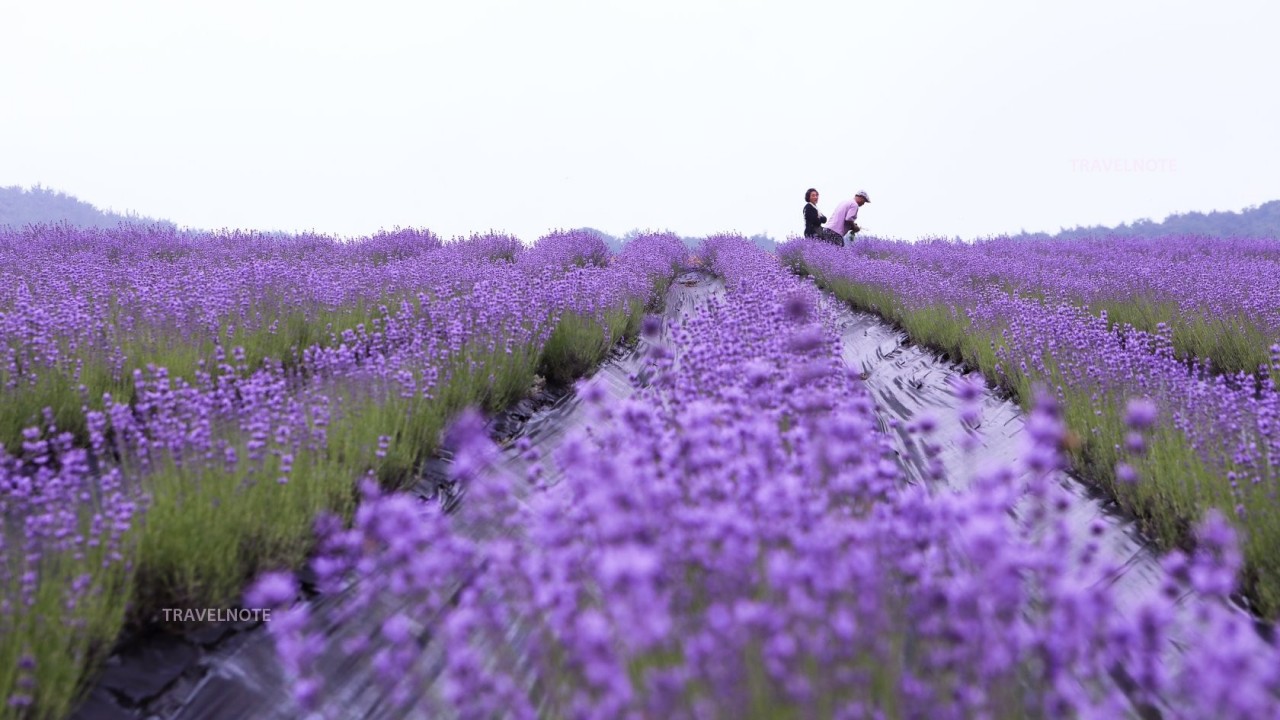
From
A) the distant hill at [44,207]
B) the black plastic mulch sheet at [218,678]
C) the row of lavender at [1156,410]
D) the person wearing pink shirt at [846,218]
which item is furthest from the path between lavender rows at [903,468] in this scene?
the distant hill at [44,207]

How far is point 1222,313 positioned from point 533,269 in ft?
18.6

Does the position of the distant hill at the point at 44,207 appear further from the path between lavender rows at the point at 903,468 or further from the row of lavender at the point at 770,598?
the row of lavender at the point at 770,598

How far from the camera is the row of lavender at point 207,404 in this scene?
2.38m

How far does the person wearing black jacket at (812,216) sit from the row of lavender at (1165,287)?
133cm

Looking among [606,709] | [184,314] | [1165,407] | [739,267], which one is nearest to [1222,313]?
[1165,407]

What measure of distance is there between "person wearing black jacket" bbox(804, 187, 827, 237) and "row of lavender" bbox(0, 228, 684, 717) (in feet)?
21.6

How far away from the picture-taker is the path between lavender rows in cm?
230

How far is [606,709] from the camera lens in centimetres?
116

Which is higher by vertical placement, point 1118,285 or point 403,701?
point 1118,285

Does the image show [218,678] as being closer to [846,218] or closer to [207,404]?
[207,404]

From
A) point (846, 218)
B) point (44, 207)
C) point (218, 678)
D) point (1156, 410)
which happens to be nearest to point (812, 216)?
point (846, 218)

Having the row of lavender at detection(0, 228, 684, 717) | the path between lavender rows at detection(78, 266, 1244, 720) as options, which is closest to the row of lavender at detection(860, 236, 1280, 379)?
the path between lavender rows at detection(78, 266, 1244, 720)

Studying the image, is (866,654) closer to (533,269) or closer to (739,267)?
(533,269)

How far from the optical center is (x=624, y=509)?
4.36 feet
